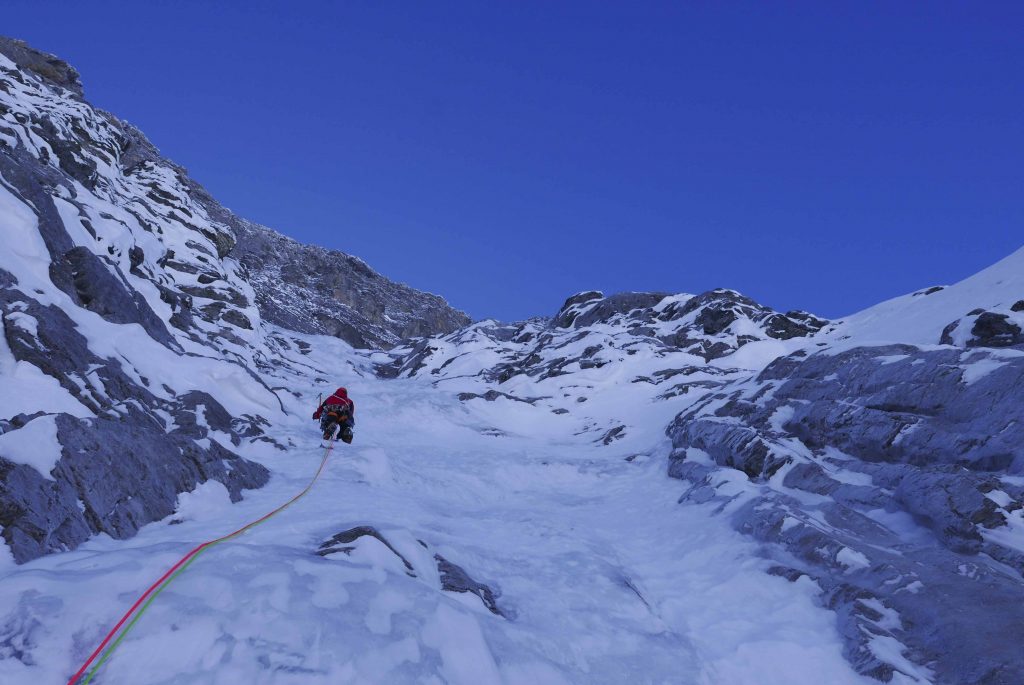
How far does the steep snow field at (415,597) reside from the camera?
587 centimetres

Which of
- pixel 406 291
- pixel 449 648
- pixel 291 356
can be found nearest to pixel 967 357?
pixel 449 648

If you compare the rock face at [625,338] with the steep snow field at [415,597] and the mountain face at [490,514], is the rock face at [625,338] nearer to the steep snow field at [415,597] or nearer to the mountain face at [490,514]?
the mountain face at [490,514]

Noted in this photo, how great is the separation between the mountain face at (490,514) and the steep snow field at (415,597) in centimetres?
4

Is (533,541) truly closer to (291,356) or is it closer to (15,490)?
(15,490)

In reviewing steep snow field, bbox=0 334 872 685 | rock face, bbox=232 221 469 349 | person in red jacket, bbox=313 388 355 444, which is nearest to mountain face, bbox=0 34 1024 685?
steep snow field, bbox=0 334 872 685

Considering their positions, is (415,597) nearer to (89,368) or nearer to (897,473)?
(89,368)

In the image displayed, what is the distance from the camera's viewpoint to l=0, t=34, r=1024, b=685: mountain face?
21.6 ft

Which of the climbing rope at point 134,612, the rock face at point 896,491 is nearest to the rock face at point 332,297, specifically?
the rock face at point 896,491

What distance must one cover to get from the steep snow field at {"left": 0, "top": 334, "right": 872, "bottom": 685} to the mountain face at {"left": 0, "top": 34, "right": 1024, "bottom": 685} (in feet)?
0.14

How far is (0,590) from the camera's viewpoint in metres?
5.77

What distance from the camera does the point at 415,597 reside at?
7.38 meters

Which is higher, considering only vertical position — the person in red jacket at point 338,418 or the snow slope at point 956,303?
the snow slope at point 956,303

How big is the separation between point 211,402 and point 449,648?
1311cm

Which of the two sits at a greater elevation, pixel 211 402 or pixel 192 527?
pixel 211 402
